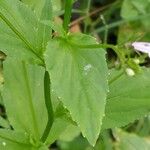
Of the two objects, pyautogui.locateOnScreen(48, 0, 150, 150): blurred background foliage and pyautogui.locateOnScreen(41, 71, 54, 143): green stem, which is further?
→ pyautogui.locateOnScreen(48, 0, 150, 150): blurred background foliage

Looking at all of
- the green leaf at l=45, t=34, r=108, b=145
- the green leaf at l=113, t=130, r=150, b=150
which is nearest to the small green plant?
the green leaf at l=45, t=34, r=108, b=145

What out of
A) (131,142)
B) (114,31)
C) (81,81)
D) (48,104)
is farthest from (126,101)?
(114,31)

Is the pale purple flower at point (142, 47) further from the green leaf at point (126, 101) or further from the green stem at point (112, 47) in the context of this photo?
the green leaf at point (126, 101)

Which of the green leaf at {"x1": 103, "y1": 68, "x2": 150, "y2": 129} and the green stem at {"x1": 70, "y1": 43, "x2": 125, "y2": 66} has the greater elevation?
the green stem at {"x1": 70, "y1": 43, "x2": 125, "y2": 66}

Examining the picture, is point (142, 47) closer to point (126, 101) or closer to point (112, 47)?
point (112, 47)

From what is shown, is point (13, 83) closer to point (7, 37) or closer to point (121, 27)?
point (7, 37)

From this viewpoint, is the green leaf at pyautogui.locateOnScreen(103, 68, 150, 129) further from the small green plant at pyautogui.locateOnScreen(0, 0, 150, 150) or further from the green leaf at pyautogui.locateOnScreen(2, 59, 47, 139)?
the green leaf at pyautogui.locateOnScreen(2, 59, 47, 139)

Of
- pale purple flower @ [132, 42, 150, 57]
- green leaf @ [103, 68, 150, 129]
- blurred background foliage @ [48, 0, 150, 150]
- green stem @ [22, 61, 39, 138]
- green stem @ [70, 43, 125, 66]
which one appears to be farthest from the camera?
blurred background foliage @ [48, 0, 150, 150]
